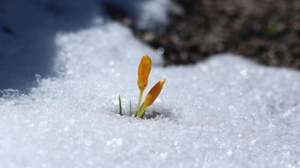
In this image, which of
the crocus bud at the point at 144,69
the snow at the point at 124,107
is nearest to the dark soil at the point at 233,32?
the snow at the point at 124,107

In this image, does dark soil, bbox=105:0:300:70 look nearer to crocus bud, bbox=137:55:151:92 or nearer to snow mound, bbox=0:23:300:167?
snow mound, bbox=0:23:300:167

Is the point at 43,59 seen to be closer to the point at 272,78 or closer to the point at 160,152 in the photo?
the point at 160,152

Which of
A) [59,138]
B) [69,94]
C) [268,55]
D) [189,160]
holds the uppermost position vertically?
[268,55]

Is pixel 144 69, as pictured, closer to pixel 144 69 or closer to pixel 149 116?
→ pixel 144 69

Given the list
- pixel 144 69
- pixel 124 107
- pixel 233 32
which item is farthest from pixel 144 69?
pixel 233 32

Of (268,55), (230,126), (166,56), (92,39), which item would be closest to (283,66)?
(268,55)

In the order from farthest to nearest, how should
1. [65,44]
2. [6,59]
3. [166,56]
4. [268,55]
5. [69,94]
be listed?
1. [268,55]
2. [166,56]
3. [65,44]
4. [6,59]
5. [69,94]
